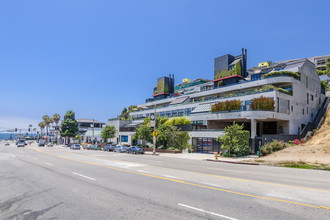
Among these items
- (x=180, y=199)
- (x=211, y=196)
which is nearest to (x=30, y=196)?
(x=180, y=199)

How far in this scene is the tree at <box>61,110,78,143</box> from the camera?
3607 inches

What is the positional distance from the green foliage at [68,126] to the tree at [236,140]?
7636cm

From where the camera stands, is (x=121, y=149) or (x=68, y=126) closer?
(x=121, y=149)

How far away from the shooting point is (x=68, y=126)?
302 ft

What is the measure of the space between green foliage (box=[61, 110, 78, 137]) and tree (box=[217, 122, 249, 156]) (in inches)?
3006

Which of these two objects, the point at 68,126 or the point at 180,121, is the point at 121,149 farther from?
the point at 68,126

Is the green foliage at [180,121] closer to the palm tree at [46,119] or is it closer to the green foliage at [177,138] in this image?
the green foliage at [177,138]

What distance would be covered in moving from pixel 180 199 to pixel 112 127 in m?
56.9

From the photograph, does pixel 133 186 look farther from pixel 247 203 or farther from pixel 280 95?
pixel 280 95

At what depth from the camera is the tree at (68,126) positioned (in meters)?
91.6

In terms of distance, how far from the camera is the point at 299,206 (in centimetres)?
738

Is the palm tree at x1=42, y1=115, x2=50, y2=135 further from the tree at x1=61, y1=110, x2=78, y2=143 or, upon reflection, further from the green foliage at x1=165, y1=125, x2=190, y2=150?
the green foliage at x1=165, y1=125, x2=190, y2=150

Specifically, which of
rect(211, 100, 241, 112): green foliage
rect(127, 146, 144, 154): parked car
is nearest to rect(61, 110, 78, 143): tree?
rect(127, 146, 144, 154): parked car

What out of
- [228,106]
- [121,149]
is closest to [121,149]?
[121,149]
